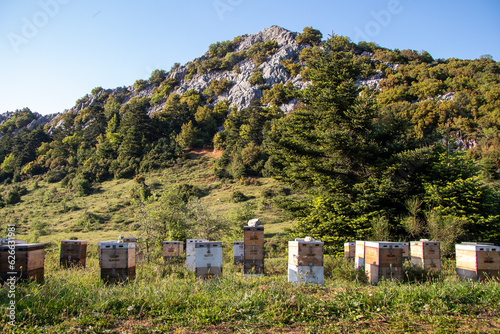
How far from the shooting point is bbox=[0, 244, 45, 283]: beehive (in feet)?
19.9

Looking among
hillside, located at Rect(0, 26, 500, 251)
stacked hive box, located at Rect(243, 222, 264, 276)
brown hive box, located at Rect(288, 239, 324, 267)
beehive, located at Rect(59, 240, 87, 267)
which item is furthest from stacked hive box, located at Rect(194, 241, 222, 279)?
hillside, located at Rect(0, 26, 500, 251)

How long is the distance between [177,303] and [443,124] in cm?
5388

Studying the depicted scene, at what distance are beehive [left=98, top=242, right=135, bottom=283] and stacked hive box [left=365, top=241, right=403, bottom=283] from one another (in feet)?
19.8

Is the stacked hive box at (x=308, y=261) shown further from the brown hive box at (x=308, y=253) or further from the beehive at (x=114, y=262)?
the beehive at (x=114, y=262)

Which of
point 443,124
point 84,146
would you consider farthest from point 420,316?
point 84,146

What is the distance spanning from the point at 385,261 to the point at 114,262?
661 centimetres

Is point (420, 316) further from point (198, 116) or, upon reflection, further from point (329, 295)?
point (198, 116)

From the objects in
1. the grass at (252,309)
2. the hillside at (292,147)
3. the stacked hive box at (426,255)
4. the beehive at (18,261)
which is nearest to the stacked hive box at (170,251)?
the beehive at (18,261)

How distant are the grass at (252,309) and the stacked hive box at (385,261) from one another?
184 cm

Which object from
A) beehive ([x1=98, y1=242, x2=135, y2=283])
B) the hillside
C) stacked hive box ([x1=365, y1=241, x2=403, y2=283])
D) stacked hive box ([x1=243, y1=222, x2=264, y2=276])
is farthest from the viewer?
the hillside

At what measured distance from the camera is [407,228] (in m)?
14.8

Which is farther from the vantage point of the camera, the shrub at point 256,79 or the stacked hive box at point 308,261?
the shrub at point 256,79

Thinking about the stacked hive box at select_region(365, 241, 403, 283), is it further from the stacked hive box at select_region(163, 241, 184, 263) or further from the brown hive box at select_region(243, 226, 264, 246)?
the stacked hive box at select_region(163, 241, 184, 263)

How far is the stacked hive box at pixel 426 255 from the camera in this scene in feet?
31.5
